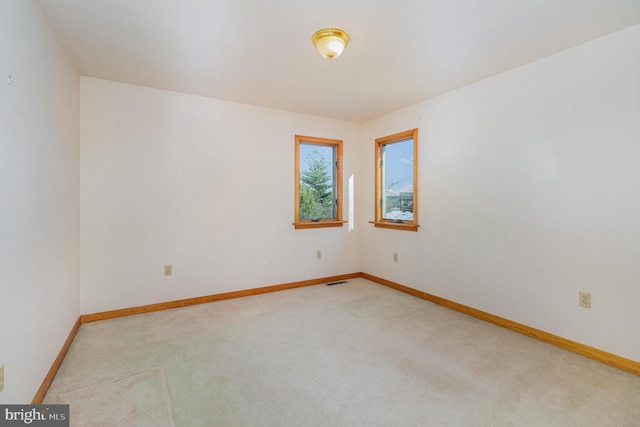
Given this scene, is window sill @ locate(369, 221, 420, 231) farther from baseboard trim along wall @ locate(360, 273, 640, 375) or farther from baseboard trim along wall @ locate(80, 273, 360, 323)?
baseboard trim along wall @ locate(80, 273, 360, 323)

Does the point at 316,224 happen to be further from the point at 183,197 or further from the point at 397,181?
the point at 183,197

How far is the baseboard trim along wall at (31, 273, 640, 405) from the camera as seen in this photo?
2.09 m

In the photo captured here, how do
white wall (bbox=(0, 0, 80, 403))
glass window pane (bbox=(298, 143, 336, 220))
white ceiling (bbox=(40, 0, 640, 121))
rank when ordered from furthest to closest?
glass window pane (bbox=(298, 143, 336, 220)) → white ceiling (bbox=(40, 0, 640, 121)) → white wall (bbox=(0, 0, 80, 403))

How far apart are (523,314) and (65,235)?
3.95 metres

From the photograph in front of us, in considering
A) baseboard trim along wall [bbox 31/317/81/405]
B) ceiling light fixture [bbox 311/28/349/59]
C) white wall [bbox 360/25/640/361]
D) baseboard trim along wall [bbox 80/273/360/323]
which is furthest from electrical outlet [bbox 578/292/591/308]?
baseboard trim along wall [bbox 31/317/81/405]

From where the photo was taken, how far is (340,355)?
7.47ft

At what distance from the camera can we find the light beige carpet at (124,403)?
157 centimetres

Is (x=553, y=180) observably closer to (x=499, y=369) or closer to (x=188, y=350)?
(x=499, y=369)

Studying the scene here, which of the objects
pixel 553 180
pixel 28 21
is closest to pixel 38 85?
pixel 28 21

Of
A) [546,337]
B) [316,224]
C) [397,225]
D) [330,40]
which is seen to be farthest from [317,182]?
[546,337]

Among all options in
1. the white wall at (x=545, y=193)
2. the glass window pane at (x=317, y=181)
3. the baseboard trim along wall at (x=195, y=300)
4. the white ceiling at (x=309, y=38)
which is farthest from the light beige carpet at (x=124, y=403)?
the white wall at (x=545, y=193)

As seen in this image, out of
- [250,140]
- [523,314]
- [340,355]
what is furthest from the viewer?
[250,140]

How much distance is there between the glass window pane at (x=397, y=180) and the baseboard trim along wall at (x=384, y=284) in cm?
99

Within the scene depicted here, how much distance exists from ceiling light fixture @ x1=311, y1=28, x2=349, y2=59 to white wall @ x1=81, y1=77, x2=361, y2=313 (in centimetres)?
180
